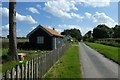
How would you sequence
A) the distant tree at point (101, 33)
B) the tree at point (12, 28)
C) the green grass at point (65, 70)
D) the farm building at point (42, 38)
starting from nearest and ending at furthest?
the green grass at point (65, 70), the tree at point (12, 28), the farm building at point (42, 38), the distant tree at point (101, 33)

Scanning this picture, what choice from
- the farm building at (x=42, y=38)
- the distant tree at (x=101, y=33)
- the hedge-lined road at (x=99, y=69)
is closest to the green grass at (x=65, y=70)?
the hedge-lined road at (x=99, y=69)

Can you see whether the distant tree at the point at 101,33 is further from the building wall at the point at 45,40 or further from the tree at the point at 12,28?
the tree at the point at 12,28

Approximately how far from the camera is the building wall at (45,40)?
127 feet

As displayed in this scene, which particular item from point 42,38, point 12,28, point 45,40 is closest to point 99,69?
point 12,28

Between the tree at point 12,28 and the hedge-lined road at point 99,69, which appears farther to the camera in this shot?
the tree at point 12,28

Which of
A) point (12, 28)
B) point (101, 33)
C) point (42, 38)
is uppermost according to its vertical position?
point (101, 33)

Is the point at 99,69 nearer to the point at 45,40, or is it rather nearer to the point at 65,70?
the point at 65,70

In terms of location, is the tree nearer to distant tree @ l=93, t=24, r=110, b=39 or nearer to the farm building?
the farm building

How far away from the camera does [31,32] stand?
3928 centimetres

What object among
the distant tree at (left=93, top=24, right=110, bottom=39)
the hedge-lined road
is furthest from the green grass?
the distant tree at (left=93, top=24, right=110, bottom=39)

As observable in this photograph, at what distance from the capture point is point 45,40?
127ft

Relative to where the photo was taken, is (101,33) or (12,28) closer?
(12,28)

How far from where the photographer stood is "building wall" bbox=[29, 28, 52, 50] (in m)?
38.7

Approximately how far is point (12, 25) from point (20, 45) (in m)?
20.6
